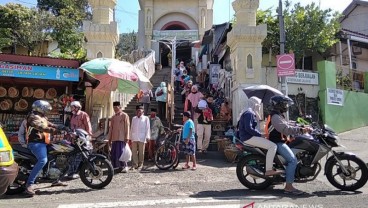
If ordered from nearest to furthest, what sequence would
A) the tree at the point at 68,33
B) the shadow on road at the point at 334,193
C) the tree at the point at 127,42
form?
the shadow on road at the point at 334,193 < the tree at the point at 68,33 < the tree at the point at 127,42

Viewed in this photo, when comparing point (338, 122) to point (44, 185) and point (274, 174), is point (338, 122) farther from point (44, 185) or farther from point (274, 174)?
point (44, 185)

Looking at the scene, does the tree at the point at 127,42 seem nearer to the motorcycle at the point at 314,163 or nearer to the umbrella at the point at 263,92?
the umbrella at the point at 263,92

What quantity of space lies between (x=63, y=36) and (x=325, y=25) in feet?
56.6

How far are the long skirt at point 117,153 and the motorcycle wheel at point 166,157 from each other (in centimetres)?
90

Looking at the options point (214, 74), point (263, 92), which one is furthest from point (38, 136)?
point (214, 74)

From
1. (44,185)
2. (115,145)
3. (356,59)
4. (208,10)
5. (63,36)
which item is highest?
(208,10)

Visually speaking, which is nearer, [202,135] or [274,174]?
[274,174]

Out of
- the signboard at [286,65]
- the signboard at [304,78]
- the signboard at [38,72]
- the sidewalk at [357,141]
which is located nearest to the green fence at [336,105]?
the signboard at [304,78]

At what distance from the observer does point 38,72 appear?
10.7 m

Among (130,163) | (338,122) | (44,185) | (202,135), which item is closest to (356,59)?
Answer: (338,122)

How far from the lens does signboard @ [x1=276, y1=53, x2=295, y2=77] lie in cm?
1183

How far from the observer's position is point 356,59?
2117 cm

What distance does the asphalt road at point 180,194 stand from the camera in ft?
19.4

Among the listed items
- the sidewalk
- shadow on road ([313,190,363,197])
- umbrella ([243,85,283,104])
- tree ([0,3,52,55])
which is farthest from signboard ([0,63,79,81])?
tree ([0,3,52,55])
